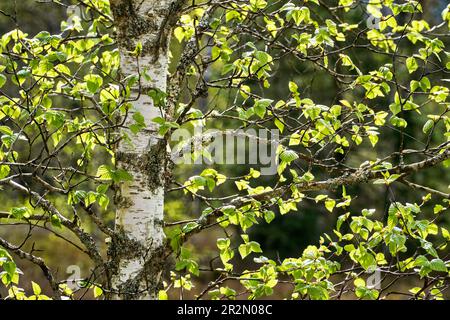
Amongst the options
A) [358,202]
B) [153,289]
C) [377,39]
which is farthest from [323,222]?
[153,289]

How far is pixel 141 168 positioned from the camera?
3465 mm

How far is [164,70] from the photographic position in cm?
355

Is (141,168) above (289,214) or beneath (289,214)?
beneath

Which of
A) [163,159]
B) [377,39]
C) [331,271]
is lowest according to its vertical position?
[331,271]

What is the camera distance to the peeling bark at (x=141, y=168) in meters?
3.46

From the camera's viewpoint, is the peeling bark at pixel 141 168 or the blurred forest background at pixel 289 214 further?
the blurred forest background at pixel 289 214

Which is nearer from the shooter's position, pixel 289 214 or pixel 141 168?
pixel 141 168

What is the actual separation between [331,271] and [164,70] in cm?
150

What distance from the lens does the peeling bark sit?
3.46 m

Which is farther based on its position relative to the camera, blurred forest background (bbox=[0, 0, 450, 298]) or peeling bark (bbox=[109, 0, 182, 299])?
blurred forest background (bbox=[0, 0, 450, 298])

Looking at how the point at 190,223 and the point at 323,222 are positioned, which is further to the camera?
the point at 323,222
